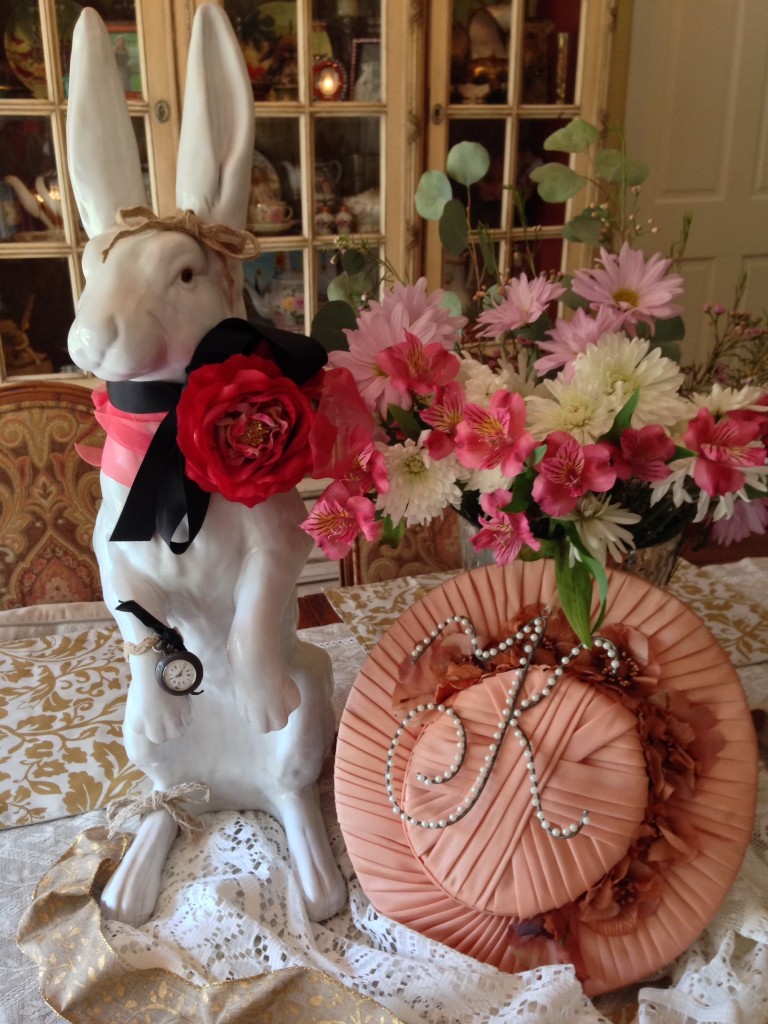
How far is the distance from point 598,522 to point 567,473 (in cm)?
5

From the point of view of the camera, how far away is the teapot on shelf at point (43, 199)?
200 centimetres

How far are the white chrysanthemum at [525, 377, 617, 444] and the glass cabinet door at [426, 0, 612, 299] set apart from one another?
168 centimetres

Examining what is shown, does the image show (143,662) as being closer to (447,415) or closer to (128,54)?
(447,415)

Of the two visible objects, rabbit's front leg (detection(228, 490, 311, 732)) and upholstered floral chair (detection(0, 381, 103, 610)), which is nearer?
rabbit's front leg (detection(228, 490, 311, 732))

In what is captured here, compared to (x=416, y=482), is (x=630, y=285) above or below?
above

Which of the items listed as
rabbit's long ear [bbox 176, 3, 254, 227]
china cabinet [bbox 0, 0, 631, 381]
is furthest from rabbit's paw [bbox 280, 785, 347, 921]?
china cabinet [bbox 0, 0, 631, 381]

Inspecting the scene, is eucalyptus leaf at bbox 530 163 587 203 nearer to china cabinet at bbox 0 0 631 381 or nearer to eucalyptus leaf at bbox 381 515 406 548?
eucalyptus leaf at bbox 381 515 406 548

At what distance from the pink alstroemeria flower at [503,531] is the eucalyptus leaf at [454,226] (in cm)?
28

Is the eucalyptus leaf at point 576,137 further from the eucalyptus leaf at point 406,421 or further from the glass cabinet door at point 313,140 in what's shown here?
the glass cabinet door at point 313,140

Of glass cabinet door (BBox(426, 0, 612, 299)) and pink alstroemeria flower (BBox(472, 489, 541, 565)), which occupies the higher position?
glass cabinet door (BBox(426, 0, 612, 299))

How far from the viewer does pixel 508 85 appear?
2180mm

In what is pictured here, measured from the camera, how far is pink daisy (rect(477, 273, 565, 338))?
1.97 feet

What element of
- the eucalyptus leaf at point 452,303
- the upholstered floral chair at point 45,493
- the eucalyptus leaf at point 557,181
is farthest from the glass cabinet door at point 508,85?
the eucalyptus leaf at point 452,303

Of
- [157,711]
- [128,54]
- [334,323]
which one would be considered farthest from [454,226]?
[128,54]
